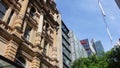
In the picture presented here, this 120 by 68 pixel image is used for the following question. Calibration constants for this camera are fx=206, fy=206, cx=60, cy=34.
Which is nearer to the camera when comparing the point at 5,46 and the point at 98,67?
the point at 5,46

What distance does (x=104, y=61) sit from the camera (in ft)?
79.9

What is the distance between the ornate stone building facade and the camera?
19188mm

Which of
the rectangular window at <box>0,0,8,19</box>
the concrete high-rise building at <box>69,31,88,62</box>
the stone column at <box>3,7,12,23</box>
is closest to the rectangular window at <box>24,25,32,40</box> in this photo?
the stone column at <box>3,7,12,23</box>

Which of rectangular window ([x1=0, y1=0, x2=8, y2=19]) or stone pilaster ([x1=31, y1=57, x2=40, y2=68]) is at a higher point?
rectangular window ([x1=0, y1=0, x2=8, y2=19])

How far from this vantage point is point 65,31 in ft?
164

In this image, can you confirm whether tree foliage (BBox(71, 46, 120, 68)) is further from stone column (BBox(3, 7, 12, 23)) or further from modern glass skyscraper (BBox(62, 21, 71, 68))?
modern glass skyscraper (BBox(62, 21, 71, 68))

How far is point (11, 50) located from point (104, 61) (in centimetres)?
1136

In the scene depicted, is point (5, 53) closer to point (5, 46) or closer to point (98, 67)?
point (5, 46)

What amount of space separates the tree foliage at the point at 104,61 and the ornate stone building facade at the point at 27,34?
11.8 ft

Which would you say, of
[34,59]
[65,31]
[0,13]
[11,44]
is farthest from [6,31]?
[65,31]

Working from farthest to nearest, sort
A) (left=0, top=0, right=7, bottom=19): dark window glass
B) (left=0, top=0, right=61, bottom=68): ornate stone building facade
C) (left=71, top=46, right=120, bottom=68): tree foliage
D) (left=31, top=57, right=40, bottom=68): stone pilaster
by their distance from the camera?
(left=71, top=46, right=120, bottom=68): tree foliage
(left=31, top=57, right=40, bottom=68): stone pilaster
(left=0, top=0, right=7, bottom=19): dark window glass
(left=0, top=0, right=61, bottom=68): ornate stone building facade

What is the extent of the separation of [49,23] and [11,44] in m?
12.3

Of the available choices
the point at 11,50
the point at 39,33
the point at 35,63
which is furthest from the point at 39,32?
the point at 11,50

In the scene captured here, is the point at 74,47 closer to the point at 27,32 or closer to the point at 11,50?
the point at 27,32
